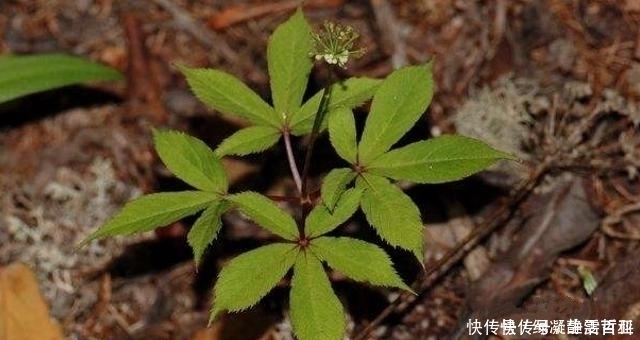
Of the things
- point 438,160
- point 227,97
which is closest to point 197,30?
point 227,97

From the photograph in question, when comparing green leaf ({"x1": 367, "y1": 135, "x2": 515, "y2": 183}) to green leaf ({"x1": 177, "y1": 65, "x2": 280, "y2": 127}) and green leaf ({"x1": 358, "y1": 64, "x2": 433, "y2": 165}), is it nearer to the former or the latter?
green leaf ({"x1": 358, "y1": 64, "x2": 433, "y2": 165})

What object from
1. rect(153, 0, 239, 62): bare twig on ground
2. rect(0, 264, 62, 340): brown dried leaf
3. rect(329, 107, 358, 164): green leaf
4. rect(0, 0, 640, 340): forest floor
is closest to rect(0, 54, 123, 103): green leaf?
rect(0, 0, 640, 340): forest floor

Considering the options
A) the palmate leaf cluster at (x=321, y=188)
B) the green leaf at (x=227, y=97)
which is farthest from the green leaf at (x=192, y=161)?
the green leaf at (x=227, y=97)

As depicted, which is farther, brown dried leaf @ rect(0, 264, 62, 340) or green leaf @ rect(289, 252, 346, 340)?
brown dried leaf @ rect(0, 264, 62, 340)

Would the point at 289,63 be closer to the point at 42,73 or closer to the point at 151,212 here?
the point at 151,212

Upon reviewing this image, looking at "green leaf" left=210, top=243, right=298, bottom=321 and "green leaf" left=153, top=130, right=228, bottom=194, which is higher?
"green leaf" left=153, top=130, right=228, bottom=194

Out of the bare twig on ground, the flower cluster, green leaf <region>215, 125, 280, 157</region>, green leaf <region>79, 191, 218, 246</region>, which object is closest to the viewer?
the flower cluster

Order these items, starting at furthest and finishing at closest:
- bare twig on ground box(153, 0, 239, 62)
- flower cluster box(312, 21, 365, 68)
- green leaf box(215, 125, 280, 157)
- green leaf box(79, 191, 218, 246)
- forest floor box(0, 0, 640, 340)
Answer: bare twig on ground box(153, 0, 239, 62)
forest floor box(0, 0, 640, 340)
green leaf box(215, 125, 280, 157)
green leaf box(79, 191, 218, 246)
flower cluster box(312, 21, 365, 68)

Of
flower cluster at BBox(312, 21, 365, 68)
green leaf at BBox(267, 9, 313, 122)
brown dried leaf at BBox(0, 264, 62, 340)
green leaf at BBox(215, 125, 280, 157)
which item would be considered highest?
flower cluster at BBox(312, 21, 365, 68)
